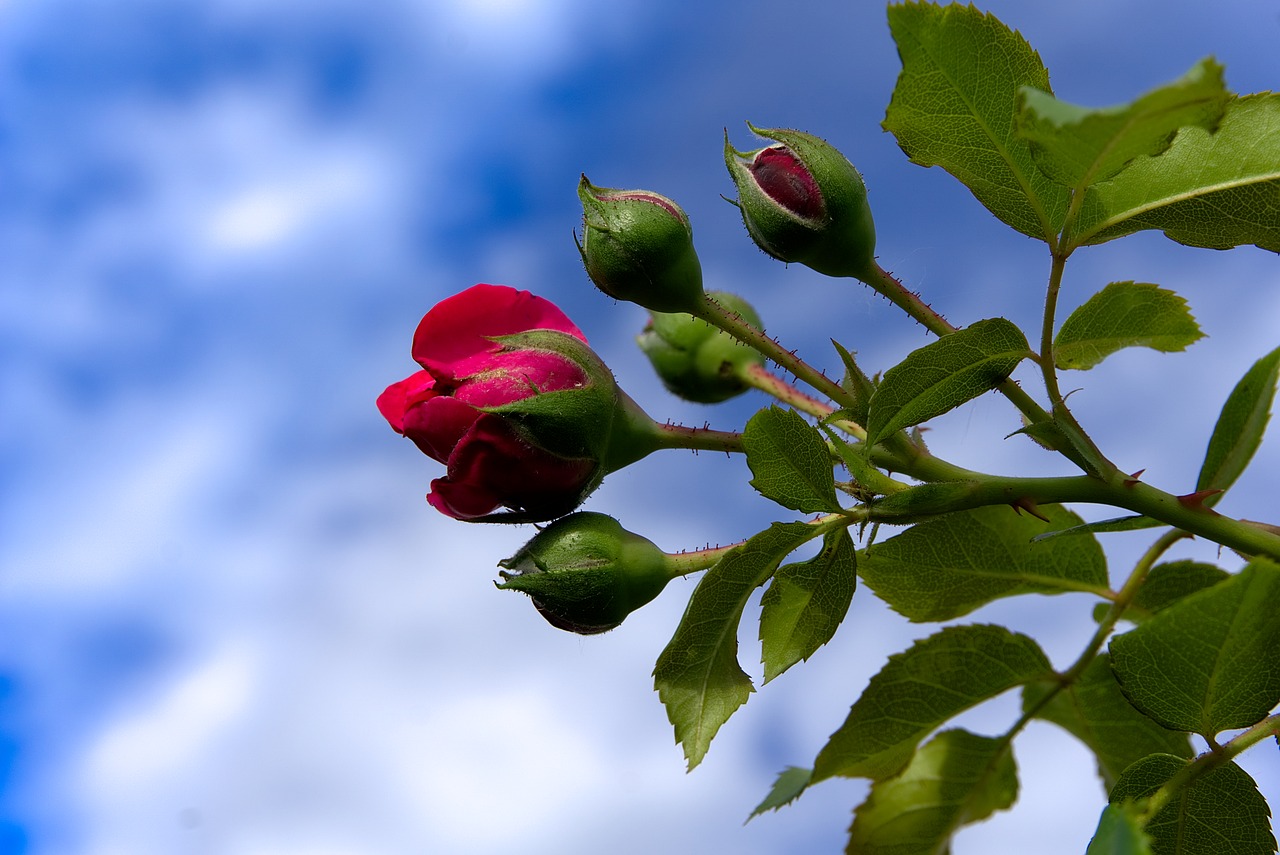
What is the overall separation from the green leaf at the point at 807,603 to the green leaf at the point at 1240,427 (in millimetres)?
386

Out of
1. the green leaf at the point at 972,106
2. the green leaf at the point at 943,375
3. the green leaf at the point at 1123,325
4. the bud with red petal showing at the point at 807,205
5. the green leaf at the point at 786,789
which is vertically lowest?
the green leaf at the point at 786,789

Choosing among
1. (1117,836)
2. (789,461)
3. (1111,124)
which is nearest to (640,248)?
(789,461)

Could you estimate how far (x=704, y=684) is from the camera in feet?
4.24

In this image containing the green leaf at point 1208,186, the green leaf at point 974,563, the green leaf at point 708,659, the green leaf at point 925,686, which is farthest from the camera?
the green leaf at point 925,686

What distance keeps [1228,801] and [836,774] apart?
0.51 meters

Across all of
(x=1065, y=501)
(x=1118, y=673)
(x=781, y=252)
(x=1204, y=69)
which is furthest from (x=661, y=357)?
(x=1204, y=69)

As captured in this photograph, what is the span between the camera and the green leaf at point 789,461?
46.5 inches

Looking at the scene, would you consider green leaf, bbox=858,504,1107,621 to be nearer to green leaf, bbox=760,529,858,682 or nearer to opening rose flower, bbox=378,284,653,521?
green leaf, bbox=760,529,858,682

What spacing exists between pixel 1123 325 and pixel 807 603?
513 millimetres

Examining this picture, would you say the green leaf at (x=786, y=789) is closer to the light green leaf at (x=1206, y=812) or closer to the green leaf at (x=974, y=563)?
the green leaf at (x=974, y=563)

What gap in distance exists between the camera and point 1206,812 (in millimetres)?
1183

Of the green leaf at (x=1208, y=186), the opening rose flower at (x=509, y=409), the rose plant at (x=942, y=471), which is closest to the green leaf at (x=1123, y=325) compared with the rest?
the rose plant at (x=942, y=471)

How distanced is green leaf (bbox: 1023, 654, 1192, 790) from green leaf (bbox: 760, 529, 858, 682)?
1.62 feet

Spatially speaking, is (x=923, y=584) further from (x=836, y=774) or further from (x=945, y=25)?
(x=945, y=25)
